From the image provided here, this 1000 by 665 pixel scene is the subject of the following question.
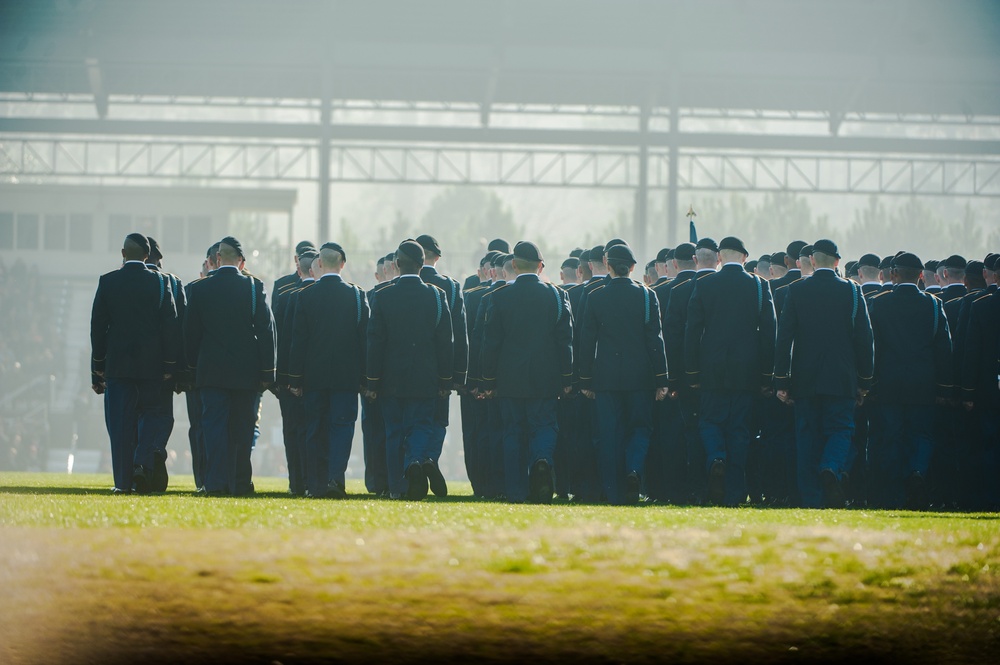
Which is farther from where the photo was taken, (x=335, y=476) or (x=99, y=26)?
(x=99, y=26)

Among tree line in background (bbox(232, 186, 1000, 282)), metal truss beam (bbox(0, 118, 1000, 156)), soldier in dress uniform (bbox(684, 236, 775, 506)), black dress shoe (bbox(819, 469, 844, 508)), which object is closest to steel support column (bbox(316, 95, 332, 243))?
metal truss beam (bbox(0, 118, 1000, 156))

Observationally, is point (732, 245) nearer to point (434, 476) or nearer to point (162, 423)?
point (434, 476)

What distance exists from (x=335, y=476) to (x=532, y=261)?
2336 millimetres

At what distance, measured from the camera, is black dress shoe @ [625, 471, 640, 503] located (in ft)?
37.0

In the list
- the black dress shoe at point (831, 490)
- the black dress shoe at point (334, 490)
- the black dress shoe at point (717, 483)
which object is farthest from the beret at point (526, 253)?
the black dress shoe at point (831, 490)

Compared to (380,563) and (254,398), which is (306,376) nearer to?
(254,398)

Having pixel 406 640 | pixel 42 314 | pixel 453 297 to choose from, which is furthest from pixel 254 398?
pixel 42 314

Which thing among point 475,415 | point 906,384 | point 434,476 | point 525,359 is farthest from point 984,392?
point 434,476

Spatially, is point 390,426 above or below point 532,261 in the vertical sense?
below

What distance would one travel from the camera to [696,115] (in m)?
33.3

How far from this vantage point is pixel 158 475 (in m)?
11.9

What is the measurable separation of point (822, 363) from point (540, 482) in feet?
8.05

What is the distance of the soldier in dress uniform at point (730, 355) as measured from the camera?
37.6ft

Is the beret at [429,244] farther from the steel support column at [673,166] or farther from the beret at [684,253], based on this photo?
the steel support column at [673,166]
